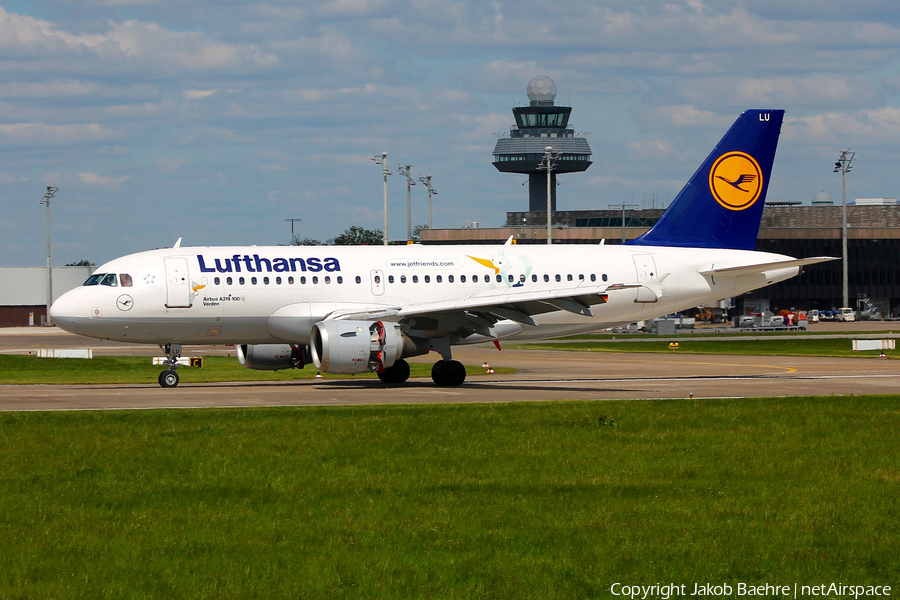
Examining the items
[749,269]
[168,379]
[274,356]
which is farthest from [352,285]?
[749,269]

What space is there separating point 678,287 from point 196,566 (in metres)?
27.2

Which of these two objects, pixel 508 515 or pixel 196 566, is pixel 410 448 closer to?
pixel 508 515

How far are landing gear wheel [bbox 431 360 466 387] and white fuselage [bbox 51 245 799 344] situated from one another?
39.4 inches

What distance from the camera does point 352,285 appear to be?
32719 millimetres

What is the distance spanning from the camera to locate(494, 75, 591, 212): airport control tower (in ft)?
557

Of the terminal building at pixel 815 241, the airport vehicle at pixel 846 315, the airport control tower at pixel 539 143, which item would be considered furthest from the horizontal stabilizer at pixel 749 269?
the airport control tower at pixel 539 143

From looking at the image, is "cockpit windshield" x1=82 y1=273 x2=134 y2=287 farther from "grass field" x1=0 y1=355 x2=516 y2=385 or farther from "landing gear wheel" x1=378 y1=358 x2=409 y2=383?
"landing gear wheel" x1=378 y1=358 x2=409 y2=383

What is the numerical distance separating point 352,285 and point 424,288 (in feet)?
7.73

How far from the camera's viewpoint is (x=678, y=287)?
35406mm

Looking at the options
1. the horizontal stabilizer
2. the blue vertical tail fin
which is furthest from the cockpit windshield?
the horizontal stabilizer

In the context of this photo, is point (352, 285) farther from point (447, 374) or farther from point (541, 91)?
point (541, 91)

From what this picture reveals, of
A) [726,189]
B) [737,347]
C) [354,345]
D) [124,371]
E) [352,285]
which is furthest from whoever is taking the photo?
[737,347]

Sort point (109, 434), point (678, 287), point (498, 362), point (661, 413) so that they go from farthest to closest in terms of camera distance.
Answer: point (498, 362), point (678, 287), point (661, 413), point (109, 434)

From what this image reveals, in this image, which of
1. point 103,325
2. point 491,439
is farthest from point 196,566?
point 103,325
